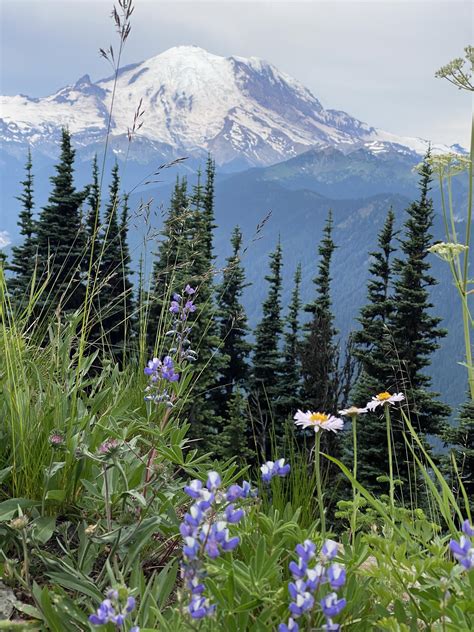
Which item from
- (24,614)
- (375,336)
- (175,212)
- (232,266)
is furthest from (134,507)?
(375,336)

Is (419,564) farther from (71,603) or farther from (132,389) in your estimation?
(132,389)

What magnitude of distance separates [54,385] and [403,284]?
91.6 ft

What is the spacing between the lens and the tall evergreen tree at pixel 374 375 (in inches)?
873

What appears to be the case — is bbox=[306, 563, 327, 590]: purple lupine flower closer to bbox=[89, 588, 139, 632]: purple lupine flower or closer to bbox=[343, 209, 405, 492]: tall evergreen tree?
bbox=[89, 588, 139, 632]: purple lupine flower

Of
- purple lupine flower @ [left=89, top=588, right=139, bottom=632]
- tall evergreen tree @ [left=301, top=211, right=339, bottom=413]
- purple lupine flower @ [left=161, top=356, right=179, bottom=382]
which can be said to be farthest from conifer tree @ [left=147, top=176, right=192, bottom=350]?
tall evergreen tree @ [left=301, top=211, right=339, bottom=413]

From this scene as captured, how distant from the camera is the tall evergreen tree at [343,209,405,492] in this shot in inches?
873

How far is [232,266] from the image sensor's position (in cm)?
384

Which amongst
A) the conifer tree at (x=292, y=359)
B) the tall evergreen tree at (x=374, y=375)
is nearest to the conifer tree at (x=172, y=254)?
the tall evergreen tree at (x=374, y=375)

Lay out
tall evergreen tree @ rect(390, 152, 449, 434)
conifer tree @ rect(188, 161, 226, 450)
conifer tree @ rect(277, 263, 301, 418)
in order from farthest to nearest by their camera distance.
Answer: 1. conifer tree @ rect(277, 263, 301, 418)
2. tall evergreen tree @ rect(390, 152, 449, 434)
3. conifer tree @ rect(188, 161, 226, 450)

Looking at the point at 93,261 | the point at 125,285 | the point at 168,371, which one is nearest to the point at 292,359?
the point at 125,285

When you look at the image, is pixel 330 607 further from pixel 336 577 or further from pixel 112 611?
pixel 112 611

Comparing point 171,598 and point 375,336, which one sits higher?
point 171,598

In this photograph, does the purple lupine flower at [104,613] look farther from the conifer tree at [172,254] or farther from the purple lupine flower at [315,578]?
the conifer tree at [172,254]

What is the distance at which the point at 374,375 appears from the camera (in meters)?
27.9
